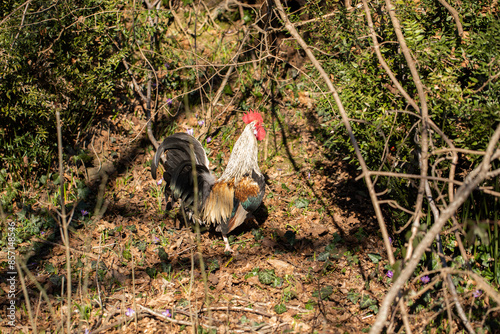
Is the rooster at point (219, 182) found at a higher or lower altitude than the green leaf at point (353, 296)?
higher

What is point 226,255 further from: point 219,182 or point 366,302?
point 366,302

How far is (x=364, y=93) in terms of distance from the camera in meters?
3.53

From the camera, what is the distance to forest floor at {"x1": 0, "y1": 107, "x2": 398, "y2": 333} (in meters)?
3.32

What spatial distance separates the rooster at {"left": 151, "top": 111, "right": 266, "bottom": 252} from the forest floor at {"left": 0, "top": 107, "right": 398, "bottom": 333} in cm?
36

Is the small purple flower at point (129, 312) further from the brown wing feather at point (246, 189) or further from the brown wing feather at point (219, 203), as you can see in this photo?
the brown wing feather at point (246, 189)

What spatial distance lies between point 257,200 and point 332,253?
3.23 ft

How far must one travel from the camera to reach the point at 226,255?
4.13 m

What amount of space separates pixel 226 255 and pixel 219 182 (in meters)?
0.84

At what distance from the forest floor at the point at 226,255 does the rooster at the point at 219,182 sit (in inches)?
14.3

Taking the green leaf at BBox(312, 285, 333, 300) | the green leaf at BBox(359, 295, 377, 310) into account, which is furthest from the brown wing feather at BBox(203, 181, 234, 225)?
the green leaf at BBox(359, 295, 377, 310)

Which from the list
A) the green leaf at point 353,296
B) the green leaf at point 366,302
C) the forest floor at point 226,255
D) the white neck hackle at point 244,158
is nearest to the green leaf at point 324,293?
the forest floor at point 226,255

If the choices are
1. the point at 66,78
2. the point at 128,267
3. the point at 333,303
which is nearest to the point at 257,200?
the point at 333,303

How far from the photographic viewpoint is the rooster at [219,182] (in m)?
4.11

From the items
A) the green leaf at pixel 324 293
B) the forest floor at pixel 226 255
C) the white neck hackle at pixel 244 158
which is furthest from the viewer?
the white neck hackle at pixel 244 158
